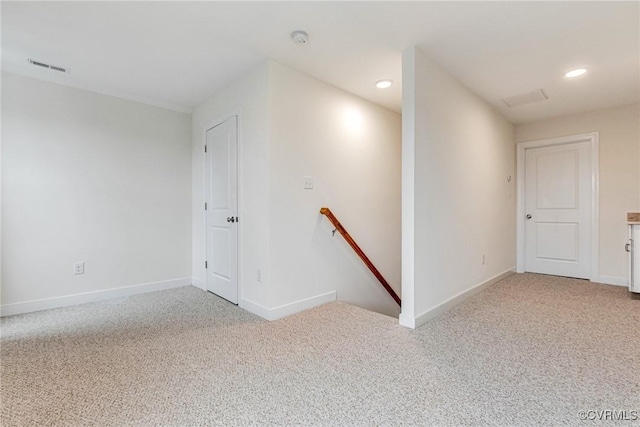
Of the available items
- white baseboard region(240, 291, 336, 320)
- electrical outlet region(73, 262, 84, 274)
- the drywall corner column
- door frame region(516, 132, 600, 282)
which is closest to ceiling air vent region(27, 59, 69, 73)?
electrical outlet region(73, 262, 84, 274)

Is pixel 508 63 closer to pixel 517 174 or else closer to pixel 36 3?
pixel 517 174

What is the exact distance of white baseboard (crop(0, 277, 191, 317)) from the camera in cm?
272

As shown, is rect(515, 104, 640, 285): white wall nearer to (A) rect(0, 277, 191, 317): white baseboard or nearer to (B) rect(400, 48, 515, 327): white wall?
(B) rect(400, 48, 515, 327): white wall

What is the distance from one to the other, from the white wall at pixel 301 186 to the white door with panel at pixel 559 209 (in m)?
2.45

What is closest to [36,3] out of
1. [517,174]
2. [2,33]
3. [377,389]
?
[2,33]

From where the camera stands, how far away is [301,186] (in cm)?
278

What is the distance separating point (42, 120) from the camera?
9.37ft

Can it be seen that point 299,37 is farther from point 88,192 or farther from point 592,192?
point 592,192

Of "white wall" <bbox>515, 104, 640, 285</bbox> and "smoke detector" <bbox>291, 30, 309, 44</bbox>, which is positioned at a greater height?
"smoke detector" <bbox>291, 30, 309, 44</bbox>

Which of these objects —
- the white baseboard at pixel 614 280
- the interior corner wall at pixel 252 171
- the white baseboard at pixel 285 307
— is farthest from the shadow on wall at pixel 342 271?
the white baseboard at pixel 614 280

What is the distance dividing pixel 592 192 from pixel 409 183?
3224 millimetres

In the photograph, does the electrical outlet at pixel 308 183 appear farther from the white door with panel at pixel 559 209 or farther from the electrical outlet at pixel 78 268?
the white door with panel at pixel 559 209

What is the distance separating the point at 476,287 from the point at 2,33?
471 cm

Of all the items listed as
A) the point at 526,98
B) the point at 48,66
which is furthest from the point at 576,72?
the point at 48,66
